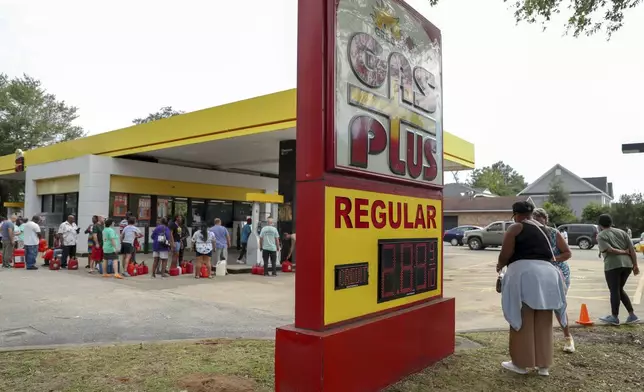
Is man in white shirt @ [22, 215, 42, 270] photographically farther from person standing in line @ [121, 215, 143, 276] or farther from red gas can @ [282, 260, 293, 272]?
red gas can @ [282, 260, 293, 272]

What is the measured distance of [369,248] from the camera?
4289mm

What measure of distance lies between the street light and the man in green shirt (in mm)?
5247

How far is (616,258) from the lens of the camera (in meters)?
7.02

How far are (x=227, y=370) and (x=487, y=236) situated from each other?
25779 mm

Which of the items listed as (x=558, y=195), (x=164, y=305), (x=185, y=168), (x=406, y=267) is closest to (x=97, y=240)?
(x=164, y=305)

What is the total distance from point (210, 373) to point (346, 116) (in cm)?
289

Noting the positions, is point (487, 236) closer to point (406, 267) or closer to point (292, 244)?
point (292, 244)

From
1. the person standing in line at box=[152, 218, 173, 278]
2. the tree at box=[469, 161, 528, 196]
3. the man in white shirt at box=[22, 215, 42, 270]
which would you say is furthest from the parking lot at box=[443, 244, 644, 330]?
the tree at box=[469, 161, 528, 196]

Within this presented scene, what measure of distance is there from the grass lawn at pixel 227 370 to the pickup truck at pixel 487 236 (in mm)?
22552

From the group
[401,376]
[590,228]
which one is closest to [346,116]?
[401,376]

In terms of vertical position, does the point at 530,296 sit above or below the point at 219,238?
below

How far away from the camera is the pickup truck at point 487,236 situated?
27.5 m

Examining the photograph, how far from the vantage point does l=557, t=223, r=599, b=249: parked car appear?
2820cm

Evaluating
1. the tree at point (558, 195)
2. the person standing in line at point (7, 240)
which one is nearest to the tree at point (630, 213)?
the tree at point (558, 195)
